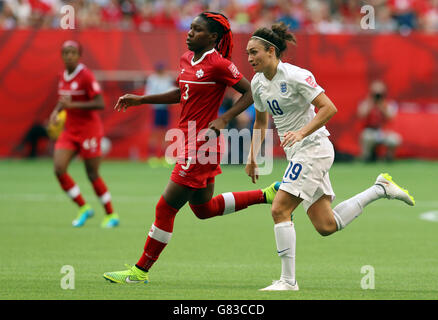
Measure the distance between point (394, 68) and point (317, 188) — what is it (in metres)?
17.8

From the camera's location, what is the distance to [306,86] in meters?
7.52

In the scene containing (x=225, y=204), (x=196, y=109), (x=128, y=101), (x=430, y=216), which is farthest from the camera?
(x=430, y=216)

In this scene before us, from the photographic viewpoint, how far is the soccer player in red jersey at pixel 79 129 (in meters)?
12.5

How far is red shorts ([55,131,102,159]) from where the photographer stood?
1262 centimetres

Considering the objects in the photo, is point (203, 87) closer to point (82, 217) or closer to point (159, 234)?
point (159, 234)

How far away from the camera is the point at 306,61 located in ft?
80.2

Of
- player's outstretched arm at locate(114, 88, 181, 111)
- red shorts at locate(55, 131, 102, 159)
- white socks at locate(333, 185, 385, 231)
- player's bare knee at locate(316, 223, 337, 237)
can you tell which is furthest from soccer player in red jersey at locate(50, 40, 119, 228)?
player's bare knee at locate(316, 223, 337, 237)

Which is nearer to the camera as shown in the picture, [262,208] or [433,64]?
A: [262,208]

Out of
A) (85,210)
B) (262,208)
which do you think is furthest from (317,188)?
(262,208)

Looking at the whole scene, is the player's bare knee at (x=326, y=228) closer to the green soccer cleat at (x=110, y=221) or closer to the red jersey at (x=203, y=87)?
the red jersey at (x=203, y=87)

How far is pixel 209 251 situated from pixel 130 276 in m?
2.52

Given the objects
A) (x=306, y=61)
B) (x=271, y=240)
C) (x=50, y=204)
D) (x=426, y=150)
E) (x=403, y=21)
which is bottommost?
(x=271, y=240)

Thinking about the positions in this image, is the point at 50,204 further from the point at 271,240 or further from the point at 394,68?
the point at 394,68

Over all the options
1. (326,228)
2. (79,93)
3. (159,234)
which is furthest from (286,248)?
(79,93)
